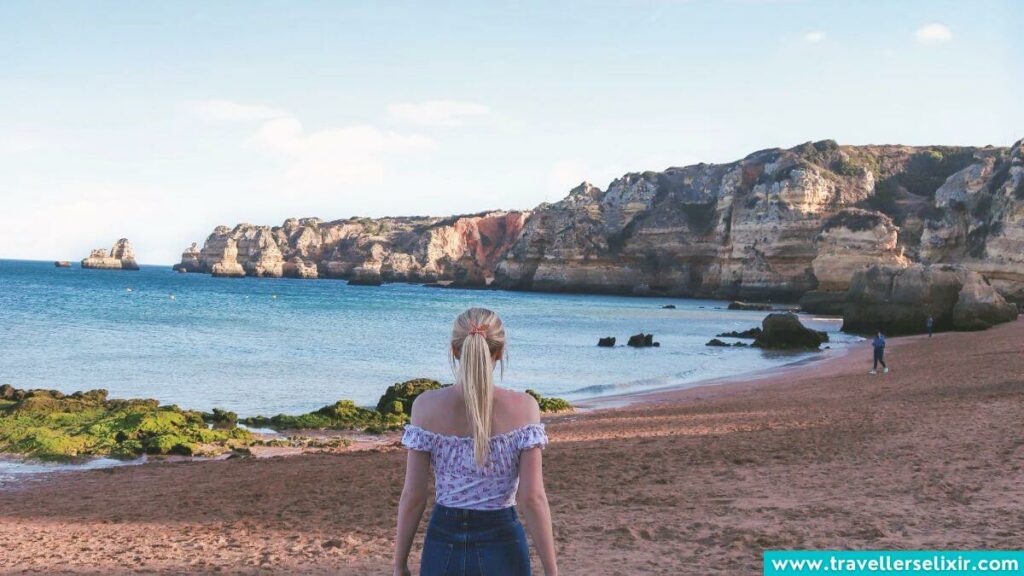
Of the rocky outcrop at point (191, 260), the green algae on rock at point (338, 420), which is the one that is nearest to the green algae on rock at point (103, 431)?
the green algae on rock at point (338, 420)

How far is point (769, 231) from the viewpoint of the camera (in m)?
87.4

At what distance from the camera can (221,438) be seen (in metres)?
15.1

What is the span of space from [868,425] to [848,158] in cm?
9701

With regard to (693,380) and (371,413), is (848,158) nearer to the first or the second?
(693,380)

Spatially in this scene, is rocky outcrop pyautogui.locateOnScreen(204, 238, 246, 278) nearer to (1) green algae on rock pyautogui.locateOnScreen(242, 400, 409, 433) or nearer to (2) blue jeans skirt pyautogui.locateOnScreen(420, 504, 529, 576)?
(1) green algae on rock pyautogui.locateOnScreen(242, 400, 409, 433)

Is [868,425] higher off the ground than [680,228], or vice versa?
[680,228]

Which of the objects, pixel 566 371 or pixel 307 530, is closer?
pixel 307 530

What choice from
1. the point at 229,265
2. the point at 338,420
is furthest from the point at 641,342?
the point at 229,265

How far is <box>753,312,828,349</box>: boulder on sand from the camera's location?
38062 millimetres

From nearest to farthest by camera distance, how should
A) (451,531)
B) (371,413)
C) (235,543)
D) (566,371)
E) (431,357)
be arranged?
(451,531) < (235,543) < (371,413) < (566,371) < (431,357)

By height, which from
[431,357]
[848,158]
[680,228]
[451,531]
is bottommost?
[431,357]

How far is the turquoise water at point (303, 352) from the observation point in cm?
2462

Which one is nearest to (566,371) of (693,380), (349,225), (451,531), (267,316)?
(693,380)

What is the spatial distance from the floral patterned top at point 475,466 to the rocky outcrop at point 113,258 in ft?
654
